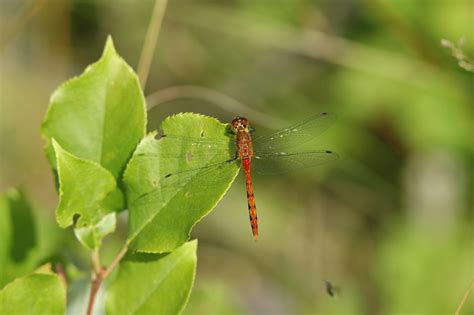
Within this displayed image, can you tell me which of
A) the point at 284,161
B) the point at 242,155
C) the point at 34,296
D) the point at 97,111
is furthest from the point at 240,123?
the point at 34,296

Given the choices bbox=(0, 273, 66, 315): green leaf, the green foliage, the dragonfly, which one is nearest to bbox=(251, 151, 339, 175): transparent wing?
the dragonfly

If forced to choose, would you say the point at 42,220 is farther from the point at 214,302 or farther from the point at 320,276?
the point at 320,276

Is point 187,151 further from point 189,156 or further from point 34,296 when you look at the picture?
point 34,296

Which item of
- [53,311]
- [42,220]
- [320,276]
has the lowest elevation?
[320,276]

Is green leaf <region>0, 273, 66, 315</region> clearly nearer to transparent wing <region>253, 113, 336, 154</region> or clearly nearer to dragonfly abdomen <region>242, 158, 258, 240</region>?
dragonfly abdomen <region>242, 158, 258, 240</region>

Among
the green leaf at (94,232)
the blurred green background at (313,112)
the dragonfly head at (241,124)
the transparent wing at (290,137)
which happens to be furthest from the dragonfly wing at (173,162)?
→ the blurred green background at (313,112)

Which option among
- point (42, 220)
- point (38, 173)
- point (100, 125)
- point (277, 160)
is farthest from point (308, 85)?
point (100, 125)
